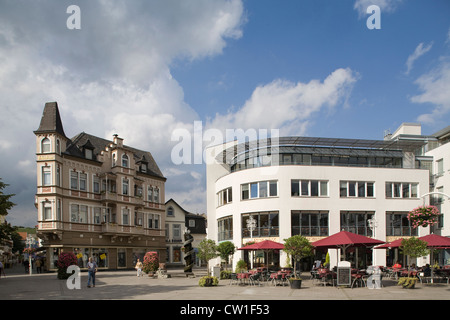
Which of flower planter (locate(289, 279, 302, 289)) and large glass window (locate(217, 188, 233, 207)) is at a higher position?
large glass window (locate(217, 188, 233, 207))

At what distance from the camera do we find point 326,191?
40.0 meters

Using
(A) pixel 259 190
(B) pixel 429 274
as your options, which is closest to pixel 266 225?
(A) pixel 259 190

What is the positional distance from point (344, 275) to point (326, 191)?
60.0 feet

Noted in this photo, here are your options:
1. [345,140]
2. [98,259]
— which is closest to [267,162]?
[345,140]

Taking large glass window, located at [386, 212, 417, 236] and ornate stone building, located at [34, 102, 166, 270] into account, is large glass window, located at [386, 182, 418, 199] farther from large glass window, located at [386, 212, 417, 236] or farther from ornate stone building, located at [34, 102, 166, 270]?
ornate stone building, located at [34, 102, 166, 270]

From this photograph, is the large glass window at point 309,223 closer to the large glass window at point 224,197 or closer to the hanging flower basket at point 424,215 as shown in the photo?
the large glass window at point 224,197


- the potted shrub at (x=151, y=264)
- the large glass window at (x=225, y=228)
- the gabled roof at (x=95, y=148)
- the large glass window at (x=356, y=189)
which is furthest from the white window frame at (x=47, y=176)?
the large glass window at (x=356, y=189)

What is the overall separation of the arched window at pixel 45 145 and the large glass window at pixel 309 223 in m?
24.8

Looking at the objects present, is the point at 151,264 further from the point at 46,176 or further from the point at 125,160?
the point at 125,160

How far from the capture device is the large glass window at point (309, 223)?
39.1 m

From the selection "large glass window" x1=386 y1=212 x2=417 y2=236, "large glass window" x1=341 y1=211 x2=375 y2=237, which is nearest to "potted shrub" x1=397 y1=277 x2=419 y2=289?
"large glass window" x1=341 y1=211 x2=375 y2=237

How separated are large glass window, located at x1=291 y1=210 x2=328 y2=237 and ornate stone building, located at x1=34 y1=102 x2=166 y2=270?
21.7m

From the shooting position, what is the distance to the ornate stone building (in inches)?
1682
